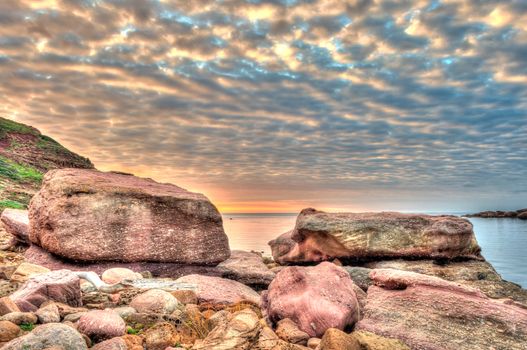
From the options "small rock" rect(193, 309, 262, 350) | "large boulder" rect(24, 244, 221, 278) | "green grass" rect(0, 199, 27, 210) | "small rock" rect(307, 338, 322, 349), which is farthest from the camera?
"green grass" rect(0, 199, 27, 210)

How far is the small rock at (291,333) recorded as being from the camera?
6270 mm

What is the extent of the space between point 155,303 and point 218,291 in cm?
217

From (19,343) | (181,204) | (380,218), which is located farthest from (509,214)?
(19,343)

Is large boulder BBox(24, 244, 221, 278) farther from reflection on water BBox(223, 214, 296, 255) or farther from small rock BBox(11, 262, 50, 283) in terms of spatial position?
reflection on water BBox(223, 214, 296, 255)

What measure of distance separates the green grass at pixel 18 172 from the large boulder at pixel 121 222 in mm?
25097

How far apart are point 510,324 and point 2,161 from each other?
40.9 meters

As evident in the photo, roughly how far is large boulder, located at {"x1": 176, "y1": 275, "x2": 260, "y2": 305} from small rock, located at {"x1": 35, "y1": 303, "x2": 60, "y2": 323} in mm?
2796

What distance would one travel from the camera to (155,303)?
6805mm

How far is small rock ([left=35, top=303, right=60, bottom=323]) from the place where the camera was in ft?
18.9

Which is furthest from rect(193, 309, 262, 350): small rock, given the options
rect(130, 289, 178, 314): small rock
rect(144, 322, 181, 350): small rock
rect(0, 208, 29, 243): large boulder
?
rect(0, 208, 29, 243): large boulder

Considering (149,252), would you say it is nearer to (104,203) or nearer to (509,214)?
(104,203)

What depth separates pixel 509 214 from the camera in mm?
94500

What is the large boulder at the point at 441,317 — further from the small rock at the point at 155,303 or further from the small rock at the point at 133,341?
the small rock at the point at 133,341

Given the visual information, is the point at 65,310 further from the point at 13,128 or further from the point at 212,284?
the point at 13,128
